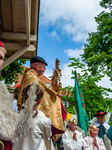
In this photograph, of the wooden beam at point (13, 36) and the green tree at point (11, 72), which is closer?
the wooden beam at point (13, 36)

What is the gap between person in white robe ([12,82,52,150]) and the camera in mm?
1308

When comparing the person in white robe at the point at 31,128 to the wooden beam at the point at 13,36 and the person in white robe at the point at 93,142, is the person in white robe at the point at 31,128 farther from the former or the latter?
the wooden beam at the point at 13,36

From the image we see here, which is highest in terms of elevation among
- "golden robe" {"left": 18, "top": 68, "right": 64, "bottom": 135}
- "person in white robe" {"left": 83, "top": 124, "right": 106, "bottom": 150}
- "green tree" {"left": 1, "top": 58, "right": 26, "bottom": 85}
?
"green tree" {"left": 1, "top": 58, "right": 26, "bottom": 85}

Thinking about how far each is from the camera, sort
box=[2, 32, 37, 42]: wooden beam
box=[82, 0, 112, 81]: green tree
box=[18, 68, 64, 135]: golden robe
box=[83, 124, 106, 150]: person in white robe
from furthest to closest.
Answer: box=[82, 0, 112, 81]: green tree
box=[2, 32, 37, 42]: wooden beam
box=[83, 124, 106, 150]: person in white robe
box=[18, 68, 64, 135]: golden robe

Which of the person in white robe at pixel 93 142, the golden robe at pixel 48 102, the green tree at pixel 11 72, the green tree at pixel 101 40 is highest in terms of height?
the green tree at pixel 101 40

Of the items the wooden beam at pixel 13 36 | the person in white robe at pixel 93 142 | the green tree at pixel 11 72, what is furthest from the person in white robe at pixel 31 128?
the green tree at pixel 11 72

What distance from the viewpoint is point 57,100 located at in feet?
8.05

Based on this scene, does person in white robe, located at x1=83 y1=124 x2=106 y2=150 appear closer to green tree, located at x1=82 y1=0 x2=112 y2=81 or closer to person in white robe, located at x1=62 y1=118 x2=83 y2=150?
person in white robe, located at x1=62 y1=118 x2=83 y2=150

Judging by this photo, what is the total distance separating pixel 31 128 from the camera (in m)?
1.53

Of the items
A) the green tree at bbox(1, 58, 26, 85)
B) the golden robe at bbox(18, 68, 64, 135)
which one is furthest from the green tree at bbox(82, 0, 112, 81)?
the golden robe at bbox(18, 68, 64, 135)

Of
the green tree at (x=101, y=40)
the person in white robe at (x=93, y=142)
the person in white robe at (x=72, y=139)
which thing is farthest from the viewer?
the green tree at (x=101, y=40)

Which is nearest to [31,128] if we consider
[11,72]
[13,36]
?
[13,36]

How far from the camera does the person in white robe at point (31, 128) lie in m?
1.31

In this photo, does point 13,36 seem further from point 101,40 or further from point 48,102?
point 101,40
